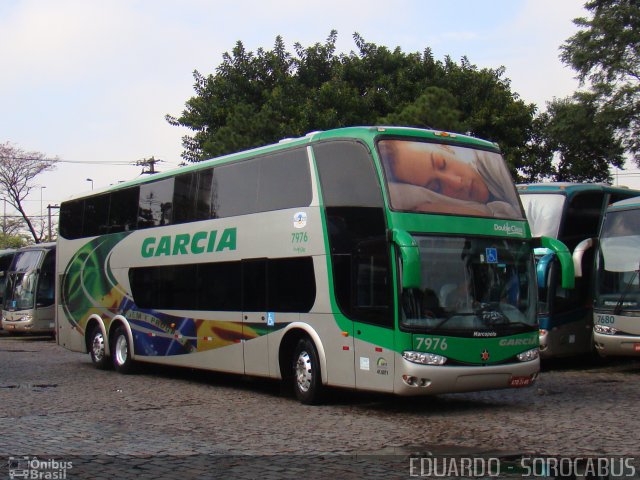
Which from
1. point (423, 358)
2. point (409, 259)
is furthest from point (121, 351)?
point (409, 259)

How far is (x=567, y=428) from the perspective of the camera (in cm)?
998

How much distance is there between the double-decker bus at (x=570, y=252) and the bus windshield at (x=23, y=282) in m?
19.6

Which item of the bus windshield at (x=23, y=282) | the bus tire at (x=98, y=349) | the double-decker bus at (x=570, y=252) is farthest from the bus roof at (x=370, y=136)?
the bus windshield at (x=23, y=282)

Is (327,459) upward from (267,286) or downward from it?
downward

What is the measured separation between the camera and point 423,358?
11.0m

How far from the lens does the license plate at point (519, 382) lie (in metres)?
11.7

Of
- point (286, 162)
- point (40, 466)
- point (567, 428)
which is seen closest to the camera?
point (40, 466)

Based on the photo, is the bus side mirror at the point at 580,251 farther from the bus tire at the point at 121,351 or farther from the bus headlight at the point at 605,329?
the bus tire at the point at 121,351

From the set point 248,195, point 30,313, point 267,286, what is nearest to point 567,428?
point 267,286

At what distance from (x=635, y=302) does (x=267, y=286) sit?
264 inches

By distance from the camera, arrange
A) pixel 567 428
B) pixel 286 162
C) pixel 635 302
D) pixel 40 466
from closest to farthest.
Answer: pixel 40 466 → pixel 567 428 → pixel 286 162 → pixel 635 302

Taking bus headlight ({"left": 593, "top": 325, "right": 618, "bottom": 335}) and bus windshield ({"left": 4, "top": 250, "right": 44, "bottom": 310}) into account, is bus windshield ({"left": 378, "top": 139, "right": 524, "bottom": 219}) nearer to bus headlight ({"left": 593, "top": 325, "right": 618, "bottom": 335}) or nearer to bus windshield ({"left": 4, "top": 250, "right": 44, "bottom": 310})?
bus headlight ({"left": 593, "top": 325, "right": 618, "bottom": 335})

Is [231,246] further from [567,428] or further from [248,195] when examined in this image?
[567,428]

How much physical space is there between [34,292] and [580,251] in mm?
21576
